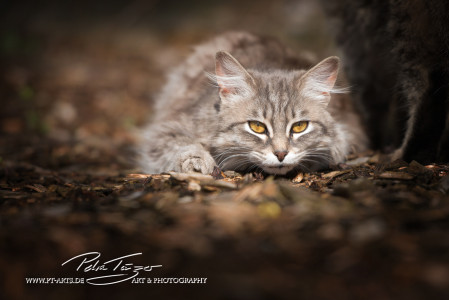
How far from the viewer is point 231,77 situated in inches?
131

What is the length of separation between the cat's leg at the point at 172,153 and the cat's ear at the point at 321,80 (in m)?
1.09

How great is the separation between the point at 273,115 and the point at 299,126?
0.26 meters

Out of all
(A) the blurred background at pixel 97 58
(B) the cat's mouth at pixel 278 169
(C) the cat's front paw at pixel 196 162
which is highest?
(A) the blurred background at pixel 97 58

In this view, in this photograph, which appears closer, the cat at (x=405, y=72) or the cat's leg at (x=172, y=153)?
the cat's leg at (x=172, y=153)

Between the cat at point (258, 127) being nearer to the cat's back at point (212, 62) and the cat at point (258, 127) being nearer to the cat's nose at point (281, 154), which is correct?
the cat's nose at point (281, 154)

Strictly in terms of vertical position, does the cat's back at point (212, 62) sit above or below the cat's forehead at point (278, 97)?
above

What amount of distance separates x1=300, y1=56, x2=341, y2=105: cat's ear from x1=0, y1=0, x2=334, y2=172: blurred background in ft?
7.41

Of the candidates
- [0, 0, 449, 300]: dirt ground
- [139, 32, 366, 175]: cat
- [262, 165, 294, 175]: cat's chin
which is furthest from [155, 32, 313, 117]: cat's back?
[262, 165, 294, 175]: cat's chin

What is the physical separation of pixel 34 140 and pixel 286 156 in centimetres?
378

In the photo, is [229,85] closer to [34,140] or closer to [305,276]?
[305,276]

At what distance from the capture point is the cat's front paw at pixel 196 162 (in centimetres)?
319
